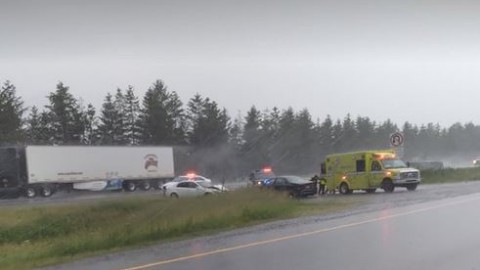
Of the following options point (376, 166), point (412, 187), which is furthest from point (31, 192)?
point (412, 187)

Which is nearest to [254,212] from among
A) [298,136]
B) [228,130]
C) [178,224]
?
[178,224]

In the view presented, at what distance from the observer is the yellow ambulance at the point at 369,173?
3434 centimetres

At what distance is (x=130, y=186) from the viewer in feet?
182

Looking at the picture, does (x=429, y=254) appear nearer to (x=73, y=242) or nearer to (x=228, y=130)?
(x=73, y=242)

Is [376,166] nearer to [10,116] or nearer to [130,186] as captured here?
[130,186]

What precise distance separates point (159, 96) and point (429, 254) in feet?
284

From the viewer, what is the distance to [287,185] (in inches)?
1361

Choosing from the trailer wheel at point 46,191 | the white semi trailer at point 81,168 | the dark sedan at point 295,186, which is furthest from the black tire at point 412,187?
the trailer wheel at point 46,191

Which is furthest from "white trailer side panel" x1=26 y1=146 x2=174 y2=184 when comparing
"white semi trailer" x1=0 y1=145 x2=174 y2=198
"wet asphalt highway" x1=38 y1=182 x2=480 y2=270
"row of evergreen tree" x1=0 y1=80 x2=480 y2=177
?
"wet asphalt highway" x1=38 y1=182 x2=480 y2=270

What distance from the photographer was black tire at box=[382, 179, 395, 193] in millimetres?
34281

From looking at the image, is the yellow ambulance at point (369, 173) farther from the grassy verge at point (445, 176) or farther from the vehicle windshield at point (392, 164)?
the grassy verge at point (445, 176)

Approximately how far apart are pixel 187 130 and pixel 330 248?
3448 inches

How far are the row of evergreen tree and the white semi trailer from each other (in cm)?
1783

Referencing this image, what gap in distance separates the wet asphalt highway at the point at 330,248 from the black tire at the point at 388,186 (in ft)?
54.9
